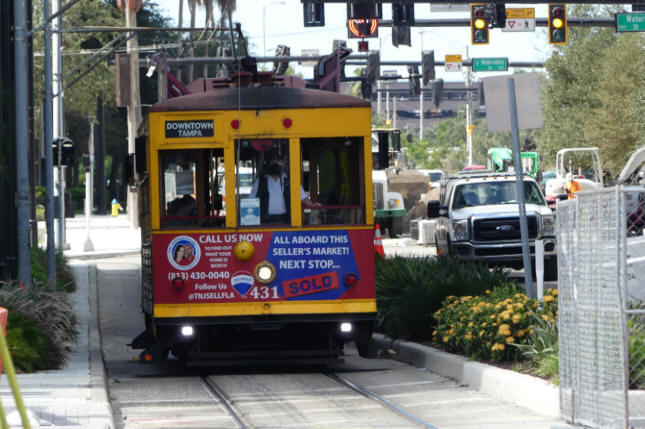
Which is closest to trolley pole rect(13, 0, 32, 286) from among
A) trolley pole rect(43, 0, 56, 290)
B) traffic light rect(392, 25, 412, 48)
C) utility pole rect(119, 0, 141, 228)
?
trolley pole rect(43, 0, 56, 290)

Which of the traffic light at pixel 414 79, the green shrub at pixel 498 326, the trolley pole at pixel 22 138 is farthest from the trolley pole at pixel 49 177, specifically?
the traffic light at pixel 414 79

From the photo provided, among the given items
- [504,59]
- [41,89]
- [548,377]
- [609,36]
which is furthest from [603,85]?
[548,377]

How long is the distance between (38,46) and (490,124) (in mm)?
45477

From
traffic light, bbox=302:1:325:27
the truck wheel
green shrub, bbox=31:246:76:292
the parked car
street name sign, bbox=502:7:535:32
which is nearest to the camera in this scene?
green shrub, bbox=31:246:76:292

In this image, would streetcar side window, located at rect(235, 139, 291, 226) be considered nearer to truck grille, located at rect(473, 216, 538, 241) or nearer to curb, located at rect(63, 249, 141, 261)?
truck grille, located at rect(473, 216, 538, 241)

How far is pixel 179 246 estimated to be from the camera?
12.5 metres

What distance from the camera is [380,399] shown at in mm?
11000

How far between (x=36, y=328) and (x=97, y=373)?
103cm

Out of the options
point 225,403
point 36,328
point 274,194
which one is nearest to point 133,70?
point 36,328

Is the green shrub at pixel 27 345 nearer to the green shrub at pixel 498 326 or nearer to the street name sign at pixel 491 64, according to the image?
the green shrub at pixel 498 326

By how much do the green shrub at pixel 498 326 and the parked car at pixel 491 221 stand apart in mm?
9067

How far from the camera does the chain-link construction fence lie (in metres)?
7.80

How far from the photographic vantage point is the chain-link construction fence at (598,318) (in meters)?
7.80

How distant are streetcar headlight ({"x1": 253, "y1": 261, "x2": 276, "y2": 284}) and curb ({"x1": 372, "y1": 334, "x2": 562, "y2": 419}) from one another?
2.01m
